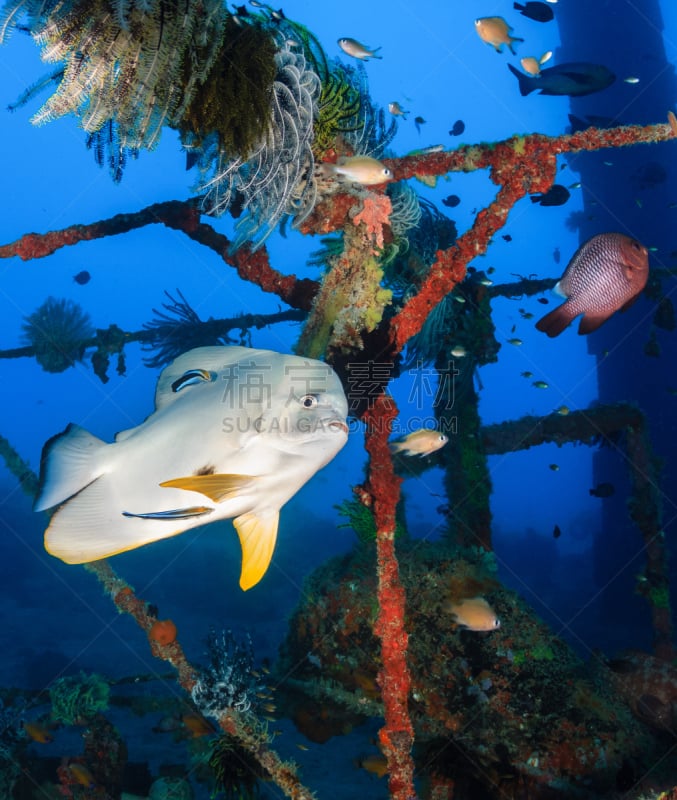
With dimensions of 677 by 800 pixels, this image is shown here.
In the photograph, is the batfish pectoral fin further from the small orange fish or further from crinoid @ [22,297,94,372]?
crinoid @ [22,297,94,372]

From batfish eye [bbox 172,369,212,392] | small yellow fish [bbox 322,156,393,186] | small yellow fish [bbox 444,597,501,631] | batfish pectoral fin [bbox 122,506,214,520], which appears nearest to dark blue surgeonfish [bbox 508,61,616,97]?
small yellow fish [bbox 322,156,393,186]

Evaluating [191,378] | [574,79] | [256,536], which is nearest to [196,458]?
[191,378]

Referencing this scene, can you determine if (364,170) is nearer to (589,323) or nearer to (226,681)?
(589,323)

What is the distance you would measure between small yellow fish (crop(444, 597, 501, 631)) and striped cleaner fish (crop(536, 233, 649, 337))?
2793 mm

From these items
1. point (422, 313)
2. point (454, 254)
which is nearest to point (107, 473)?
point (422, 313)

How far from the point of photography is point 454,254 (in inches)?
138

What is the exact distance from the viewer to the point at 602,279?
435cm

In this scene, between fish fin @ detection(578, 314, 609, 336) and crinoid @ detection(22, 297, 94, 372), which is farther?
crinoid @ detection(22, 297, 94, 372)

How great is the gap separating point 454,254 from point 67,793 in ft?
21.5

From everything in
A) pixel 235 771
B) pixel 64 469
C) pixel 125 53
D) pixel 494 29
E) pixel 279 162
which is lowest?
pixel 235 771

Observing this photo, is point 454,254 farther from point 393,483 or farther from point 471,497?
point 471,497

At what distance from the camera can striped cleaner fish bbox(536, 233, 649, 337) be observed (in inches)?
171

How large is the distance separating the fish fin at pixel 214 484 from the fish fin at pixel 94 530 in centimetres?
26

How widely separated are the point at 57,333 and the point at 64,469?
10.4m
